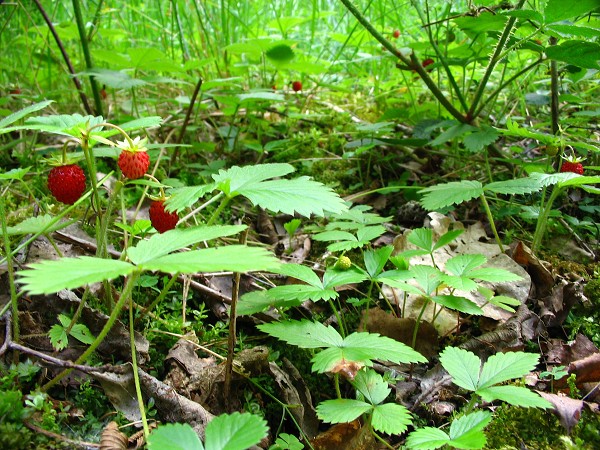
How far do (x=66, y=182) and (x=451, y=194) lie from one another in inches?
44.5

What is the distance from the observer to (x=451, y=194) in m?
1.62

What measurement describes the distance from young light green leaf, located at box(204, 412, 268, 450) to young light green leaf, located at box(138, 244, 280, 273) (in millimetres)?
248

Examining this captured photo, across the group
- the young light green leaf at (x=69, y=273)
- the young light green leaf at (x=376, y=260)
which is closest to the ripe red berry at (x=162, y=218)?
the young light green leaf at (x=69, y=273)

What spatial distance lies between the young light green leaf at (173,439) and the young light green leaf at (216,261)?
26 cm

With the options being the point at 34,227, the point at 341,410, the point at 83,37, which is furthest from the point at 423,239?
the point at 83,37

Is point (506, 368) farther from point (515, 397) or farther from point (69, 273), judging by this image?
point (69, 273)

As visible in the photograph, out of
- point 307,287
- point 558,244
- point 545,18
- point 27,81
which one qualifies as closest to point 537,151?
point 558,244

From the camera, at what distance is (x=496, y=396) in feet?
3.19

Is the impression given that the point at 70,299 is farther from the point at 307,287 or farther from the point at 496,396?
the point at 496,396

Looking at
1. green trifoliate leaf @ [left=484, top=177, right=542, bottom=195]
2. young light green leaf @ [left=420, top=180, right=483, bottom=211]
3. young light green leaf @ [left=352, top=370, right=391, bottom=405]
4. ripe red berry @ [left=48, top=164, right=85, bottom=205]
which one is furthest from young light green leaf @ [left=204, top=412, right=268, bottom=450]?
green trifoliate leaf @ [left=484, top=177, right=542, bottom=195]

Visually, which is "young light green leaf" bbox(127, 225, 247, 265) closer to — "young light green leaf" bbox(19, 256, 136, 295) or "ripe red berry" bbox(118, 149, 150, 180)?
"young light green leaf" bbox(19, 256, 136, 295)

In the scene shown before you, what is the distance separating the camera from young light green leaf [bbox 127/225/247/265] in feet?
2.79

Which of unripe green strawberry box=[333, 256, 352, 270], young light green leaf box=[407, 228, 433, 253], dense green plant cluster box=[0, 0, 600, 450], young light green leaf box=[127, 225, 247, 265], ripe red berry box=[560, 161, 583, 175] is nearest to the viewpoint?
young light green leaf box=[127, 225, 247, 265]

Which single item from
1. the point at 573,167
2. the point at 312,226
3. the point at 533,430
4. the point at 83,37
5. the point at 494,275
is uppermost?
the point at 83,37
